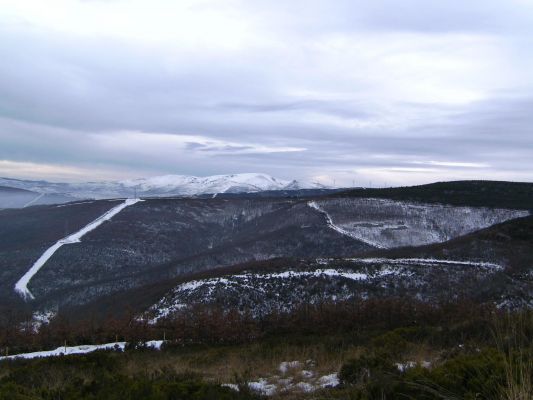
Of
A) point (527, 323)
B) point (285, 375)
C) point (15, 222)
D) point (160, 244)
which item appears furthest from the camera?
point (15, 222)

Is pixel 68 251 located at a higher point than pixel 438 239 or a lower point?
lower

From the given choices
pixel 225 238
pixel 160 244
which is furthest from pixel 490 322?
pixel 225 238

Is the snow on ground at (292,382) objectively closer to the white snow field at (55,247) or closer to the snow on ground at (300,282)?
the snow on ground at (300,282)

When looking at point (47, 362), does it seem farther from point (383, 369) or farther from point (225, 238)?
point (225, 238)

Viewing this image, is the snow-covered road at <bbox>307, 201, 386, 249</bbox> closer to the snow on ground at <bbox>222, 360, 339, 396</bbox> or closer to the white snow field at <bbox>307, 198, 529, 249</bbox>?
the white snow field at <bbox>307, 198, 529, 249</bbox>

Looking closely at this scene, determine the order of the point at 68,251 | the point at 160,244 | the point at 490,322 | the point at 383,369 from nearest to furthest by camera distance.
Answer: the point at 383,369 → the point at 490,322 → the point at 68,251 → the point at 160,244

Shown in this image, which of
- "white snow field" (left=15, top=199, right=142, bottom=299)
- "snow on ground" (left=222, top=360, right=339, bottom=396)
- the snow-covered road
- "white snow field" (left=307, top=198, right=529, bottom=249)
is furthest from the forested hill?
"snow on ground" (left=222, top=360, right=339, bottom=396)

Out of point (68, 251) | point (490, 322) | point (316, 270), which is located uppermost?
point (490, 322)

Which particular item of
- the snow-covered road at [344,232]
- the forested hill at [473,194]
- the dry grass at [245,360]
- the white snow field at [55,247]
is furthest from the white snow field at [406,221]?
the dry grass at [245,360]
